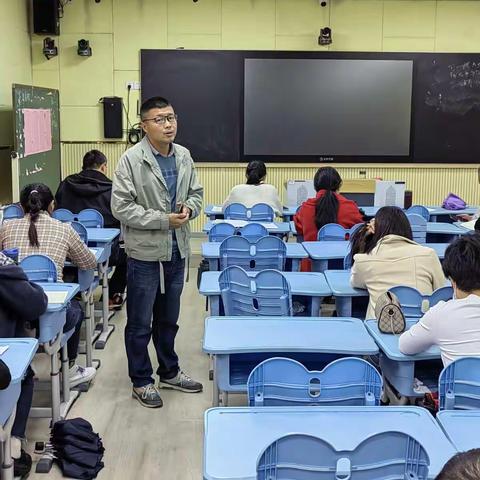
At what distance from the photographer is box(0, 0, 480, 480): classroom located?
219 centimetres

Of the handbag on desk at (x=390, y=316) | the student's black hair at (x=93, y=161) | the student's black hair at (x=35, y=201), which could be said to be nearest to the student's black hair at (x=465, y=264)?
the handbag on desk at (x=390, y=316)

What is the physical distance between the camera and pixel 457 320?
2.46 meters

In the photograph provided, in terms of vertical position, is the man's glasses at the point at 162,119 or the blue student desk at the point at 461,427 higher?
the man's glasses at the point at 162,119

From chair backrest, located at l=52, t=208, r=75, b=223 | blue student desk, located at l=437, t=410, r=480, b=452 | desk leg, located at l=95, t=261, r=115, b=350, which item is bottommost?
desk leg, located at l=95, t=261, r=115, b=350

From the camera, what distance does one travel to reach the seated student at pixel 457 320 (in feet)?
8.08

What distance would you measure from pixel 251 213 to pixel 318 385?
409 centimetres

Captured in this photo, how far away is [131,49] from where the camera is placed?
28.7 ft

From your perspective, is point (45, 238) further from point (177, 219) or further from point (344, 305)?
point (344, 305)

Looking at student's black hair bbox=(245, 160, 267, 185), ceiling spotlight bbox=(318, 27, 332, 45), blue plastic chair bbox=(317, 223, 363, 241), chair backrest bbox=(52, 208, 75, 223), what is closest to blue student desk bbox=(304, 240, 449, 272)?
blue plastic chair bbox=(317, 223, 363, 241)

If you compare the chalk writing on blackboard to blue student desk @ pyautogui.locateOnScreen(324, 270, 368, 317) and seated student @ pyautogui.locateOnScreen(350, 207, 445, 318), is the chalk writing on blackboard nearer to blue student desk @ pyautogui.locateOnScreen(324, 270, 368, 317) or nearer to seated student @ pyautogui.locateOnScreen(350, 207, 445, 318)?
blue student desk @ pyautogui.locateOnScreen(324, 270, 368, 317)

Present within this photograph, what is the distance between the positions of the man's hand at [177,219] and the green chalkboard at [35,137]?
137 inches

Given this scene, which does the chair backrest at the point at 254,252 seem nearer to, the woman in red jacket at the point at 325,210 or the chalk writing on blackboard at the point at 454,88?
the woman in red jacket at the point at 325,210

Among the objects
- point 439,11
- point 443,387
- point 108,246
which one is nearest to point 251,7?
point 439,11

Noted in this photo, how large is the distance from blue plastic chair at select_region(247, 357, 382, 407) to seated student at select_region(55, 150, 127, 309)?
379cm
